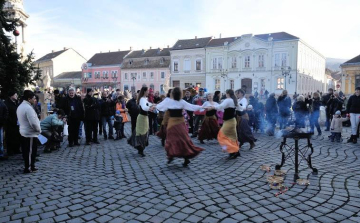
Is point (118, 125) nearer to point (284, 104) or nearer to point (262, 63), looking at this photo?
point (284, 104)

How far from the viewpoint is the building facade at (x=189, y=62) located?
4831cm

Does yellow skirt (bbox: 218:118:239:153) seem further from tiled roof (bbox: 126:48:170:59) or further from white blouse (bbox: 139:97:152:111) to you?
tiled roof (bbox: 126:48:170:59)

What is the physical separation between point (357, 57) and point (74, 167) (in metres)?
40.9

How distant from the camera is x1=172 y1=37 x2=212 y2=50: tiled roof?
48406 mm

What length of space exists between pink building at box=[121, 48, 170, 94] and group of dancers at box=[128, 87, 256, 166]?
4276 centimetres

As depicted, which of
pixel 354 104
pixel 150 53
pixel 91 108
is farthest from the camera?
pixel 150 53

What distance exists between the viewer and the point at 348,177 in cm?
545

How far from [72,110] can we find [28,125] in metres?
3.28

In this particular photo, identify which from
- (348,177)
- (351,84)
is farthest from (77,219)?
(351,84)

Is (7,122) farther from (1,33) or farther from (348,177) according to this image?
(348,177)

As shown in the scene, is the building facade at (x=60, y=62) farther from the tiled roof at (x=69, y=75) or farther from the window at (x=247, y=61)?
the window at (x=247, y=61)

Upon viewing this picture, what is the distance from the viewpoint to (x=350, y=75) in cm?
3653

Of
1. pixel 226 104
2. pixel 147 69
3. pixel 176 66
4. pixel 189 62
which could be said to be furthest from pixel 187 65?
pixel 226 104

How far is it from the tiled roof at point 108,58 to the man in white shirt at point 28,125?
54292 mm
